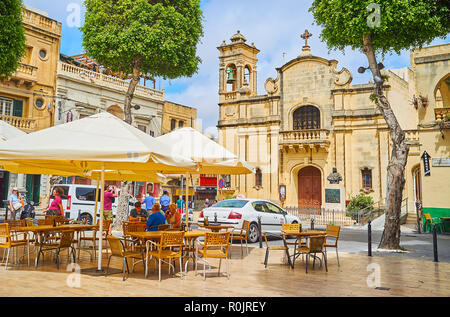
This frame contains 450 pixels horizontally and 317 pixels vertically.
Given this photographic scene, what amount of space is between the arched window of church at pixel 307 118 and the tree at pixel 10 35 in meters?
19.1

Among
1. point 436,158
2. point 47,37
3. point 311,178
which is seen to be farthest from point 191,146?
point 47,37

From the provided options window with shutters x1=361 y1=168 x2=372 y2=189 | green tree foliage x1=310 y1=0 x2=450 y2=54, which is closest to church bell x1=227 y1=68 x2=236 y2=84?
window with shutters x1=361 y1=168 x2=372 y2=189

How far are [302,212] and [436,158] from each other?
9297 mm

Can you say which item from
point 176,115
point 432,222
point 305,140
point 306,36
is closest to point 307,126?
point 305,140

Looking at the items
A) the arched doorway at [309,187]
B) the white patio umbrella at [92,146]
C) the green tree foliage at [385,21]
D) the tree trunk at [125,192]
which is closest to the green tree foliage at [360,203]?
the arched doorway at [309,187]

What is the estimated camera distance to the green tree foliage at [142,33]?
52.5 feet

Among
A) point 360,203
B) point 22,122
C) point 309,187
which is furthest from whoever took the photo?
point 309,187

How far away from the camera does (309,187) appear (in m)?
28.0

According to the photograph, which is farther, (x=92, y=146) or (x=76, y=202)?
(x=76, y=202)

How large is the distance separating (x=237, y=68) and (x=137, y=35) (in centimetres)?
1556

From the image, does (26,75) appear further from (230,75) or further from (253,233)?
(253,233)

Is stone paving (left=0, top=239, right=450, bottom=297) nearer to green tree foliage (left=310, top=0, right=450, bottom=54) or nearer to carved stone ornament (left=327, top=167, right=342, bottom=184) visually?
green tree foliage (left=310, top=0, right=450, bottom=54)

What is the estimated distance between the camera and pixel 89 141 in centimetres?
708
